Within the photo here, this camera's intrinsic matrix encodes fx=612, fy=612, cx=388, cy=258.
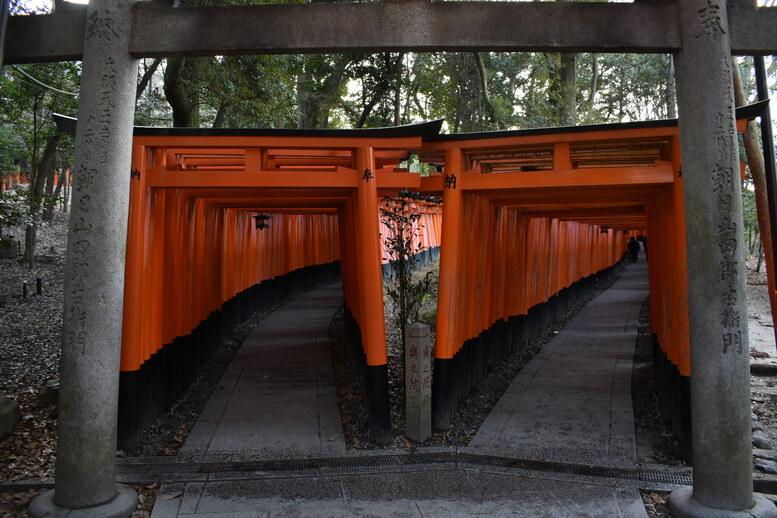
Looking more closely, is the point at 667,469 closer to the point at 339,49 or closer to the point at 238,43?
the point at 339,49

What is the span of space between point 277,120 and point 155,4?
28.1ft

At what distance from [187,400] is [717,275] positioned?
6.21 m

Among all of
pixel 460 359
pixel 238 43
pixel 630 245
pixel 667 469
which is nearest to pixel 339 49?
pixel 238 43

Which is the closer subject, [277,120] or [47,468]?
[47,468]

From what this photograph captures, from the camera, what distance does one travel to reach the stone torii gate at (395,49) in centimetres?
428

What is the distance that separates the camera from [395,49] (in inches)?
182

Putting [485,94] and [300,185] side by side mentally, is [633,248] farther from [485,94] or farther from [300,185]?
[300,185]

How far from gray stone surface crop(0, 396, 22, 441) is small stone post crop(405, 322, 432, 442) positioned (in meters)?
3.83

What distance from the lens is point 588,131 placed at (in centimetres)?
591

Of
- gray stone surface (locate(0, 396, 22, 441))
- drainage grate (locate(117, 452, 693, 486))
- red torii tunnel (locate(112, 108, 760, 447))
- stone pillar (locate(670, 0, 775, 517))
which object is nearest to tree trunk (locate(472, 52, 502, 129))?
red torii tunnel (locate(112, 108, 760, 447))

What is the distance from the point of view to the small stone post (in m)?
6.12

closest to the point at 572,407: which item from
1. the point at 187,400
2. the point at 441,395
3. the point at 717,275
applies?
the point at 441,395

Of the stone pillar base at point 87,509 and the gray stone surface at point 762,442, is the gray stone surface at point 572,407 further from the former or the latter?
the stone pillar base at point 87,509

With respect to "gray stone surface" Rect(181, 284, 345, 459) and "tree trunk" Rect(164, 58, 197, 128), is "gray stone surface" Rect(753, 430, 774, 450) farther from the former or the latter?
"tree trunk" Rect(164, 58, 197, 128)
